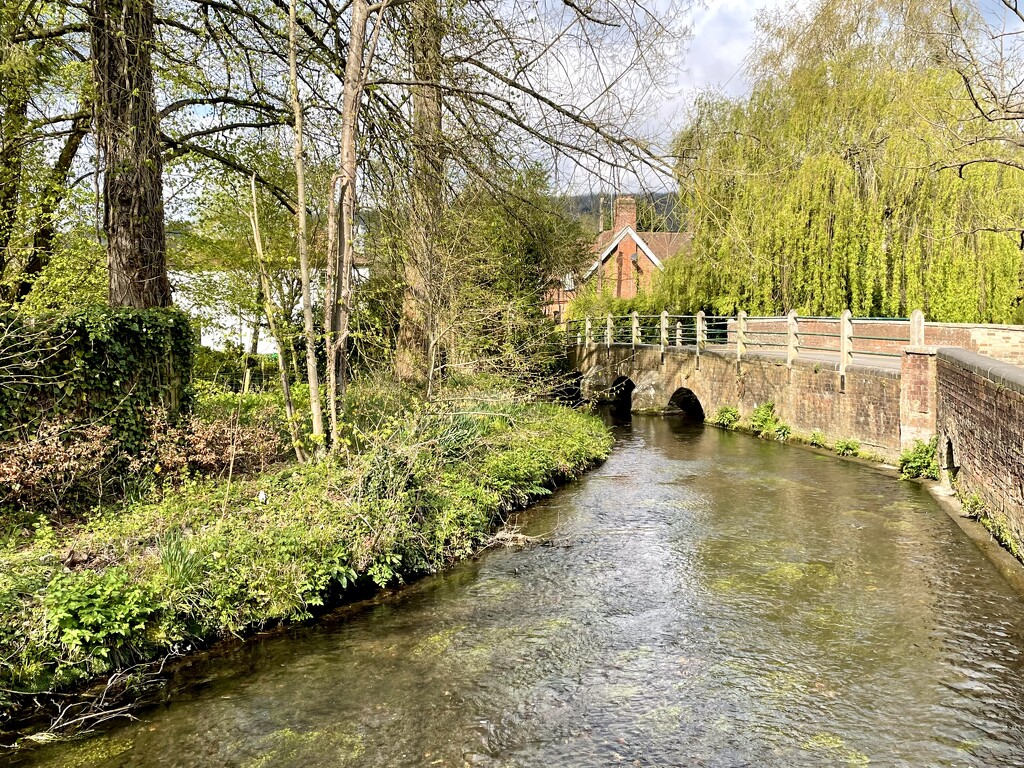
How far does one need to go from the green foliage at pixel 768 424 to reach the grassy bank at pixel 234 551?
761 centimetres

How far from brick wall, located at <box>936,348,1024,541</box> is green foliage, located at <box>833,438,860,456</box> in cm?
216

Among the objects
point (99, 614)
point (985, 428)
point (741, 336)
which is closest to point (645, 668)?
point (99, 614)

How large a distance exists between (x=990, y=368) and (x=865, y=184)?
1168 cm

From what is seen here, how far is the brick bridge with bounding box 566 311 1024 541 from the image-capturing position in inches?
285

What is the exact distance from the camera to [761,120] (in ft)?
64.4

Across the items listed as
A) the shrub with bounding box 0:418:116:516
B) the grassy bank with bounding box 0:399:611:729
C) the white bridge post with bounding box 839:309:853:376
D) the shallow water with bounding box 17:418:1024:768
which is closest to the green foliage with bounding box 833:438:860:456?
the white bridge post with bounding box 839:309:853:376

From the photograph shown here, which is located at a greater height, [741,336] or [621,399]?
[741,336]

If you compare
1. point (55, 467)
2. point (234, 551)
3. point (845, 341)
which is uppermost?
point (845, 341)

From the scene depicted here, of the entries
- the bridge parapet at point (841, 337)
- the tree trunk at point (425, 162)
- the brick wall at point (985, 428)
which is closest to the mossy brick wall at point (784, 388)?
the bridge parapet at point (841, 337)

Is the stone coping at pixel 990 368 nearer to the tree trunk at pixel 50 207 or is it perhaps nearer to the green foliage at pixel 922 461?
the green foliage at pixel 922 461

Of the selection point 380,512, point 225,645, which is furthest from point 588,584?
point 225,645

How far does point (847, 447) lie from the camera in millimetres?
12555

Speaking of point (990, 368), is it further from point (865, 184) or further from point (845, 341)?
point (865, 184)

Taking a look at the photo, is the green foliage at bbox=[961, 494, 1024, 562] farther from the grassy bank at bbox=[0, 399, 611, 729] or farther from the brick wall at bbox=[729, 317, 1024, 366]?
the grassy bank at bbox=[0, 399, 611, 729]
